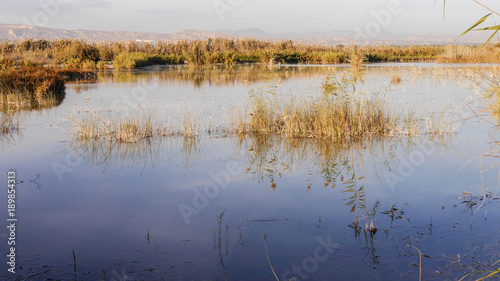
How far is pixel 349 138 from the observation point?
859cm

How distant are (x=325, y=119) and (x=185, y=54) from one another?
70.5 ft

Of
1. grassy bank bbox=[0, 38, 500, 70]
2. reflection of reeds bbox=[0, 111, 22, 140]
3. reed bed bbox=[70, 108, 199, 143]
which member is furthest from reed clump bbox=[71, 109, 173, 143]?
grassy bank bbox=[0, 38, 500, 70]

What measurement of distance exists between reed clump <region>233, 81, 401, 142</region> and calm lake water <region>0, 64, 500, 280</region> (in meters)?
0.42

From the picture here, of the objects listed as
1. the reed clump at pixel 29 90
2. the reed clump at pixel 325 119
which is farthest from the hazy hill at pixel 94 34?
the reed clump at pixel 325 119

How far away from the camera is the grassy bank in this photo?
25.0m

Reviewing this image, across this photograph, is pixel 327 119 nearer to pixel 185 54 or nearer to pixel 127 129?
pixel 127 129

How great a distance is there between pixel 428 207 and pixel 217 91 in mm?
10812

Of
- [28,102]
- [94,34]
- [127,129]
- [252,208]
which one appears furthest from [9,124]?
[94,34]

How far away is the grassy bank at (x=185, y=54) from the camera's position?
2498 cm

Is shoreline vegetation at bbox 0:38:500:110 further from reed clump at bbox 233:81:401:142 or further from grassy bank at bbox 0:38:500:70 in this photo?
reed clump at bbox 233:81:401:142

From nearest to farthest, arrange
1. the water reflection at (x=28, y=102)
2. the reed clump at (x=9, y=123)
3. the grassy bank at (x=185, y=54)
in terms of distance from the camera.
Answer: the reed clump at (x=9, y=123) → the water reflection at (x=28, y=102) → the grassy bank at (x=185, y=54)

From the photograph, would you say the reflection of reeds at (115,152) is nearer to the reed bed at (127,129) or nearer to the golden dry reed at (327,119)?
the reed bed at (127,129)

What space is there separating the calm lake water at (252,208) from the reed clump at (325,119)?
1.39 ft

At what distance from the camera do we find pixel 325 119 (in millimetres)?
8602
